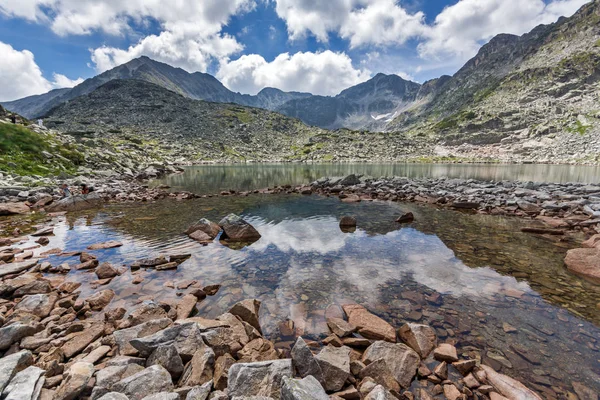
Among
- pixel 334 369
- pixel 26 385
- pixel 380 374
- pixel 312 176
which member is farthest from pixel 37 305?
pixel 312 176

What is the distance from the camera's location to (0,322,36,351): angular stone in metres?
5.98

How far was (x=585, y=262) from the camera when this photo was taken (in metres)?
11.8

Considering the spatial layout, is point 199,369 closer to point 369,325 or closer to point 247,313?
point 247,313

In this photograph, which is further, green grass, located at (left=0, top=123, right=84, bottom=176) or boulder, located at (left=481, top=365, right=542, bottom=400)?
green grass, located at (left=0, top=123, right=84, bottom=176)

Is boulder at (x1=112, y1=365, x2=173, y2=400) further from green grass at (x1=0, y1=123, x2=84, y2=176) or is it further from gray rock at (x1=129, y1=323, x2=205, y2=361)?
green grass at (x1=0, y1=123, x2=84, y2=176)

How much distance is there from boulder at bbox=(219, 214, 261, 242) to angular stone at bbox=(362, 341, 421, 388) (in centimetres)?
1130

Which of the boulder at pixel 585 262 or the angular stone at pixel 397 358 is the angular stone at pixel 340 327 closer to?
the angular stone at pixel 397 358

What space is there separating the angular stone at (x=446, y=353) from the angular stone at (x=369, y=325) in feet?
3.60

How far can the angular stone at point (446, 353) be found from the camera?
6484mm

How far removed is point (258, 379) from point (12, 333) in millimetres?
6197

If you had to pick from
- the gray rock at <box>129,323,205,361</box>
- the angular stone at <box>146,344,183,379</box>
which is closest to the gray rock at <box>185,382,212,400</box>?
the angular stone at <box>146,344,183,379</box>

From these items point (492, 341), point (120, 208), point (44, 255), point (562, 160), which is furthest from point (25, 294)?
point (562, 160)

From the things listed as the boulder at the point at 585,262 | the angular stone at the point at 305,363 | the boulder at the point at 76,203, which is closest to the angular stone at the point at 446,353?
the angular stone at the point at 305,363

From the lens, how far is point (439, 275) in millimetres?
11508
